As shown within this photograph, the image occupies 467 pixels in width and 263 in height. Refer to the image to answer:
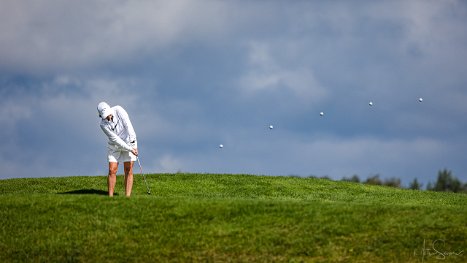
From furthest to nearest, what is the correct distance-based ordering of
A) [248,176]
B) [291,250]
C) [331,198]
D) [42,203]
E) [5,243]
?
[248,176], [331,198], [42,203], [5,243], [291,250]

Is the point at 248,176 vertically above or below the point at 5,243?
above

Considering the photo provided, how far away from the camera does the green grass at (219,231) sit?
54.1 feet

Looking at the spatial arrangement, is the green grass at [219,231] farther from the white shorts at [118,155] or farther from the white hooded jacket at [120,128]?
the white hooded jacket at [120,128]

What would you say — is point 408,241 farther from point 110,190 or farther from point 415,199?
point 415,199

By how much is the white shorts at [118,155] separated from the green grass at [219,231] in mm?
1400

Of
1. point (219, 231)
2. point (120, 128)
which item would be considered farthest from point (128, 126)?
point (219, 231)

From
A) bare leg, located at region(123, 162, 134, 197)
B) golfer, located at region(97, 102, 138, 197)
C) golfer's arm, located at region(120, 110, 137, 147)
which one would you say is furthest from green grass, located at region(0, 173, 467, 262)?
golfer's arm, located at region(120, 110, 137, 147)

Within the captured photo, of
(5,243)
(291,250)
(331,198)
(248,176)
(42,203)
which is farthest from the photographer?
(248,176)

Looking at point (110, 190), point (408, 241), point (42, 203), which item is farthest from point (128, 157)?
point (408, 241)

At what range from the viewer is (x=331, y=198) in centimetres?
2661

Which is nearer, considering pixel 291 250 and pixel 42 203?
pixel 291 250

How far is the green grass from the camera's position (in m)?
16.5

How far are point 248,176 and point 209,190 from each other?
3.51 meters

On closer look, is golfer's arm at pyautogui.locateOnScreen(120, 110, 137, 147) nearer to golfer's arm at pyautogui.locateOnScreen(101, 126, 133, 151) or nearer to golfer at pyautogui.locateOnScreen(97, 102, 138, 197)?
golfer at pyautogui.locateOnScreen(97, 102, 138, 197)
